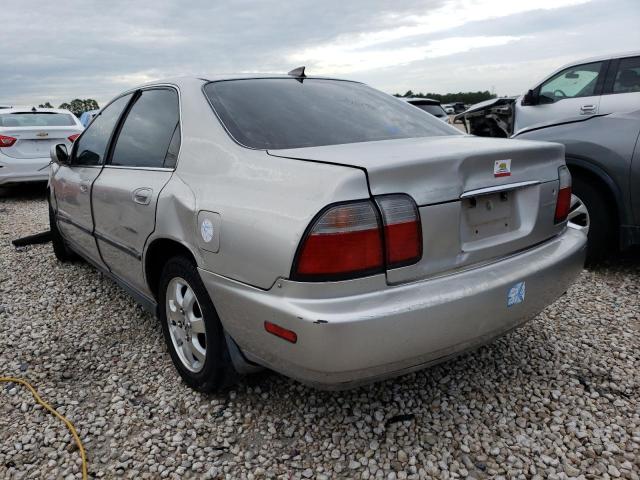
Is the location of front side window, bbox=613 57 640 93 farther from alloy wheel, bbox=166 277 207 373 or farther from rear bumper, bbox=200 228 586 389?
alloy wheel, bbox=166 277 207 373

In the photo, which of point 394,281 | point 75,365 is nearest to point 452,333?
point 394,281

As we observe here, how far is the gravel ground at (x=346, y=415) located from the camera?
6.56 ft

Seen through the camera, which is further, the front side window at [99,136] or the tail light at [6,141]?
the tail light at [6,141]

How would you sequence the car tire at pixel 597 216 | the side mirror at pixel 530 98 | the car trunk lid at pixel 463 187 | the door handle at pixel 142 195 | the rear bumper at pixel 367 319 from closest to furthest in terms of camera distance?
1. the rear bumper at pixel 367 319
2. the car trunk lid at pixel 463 187
3. the door handle at pixel 142 195
4. the car tire at pixel 597 216
5. the side mirror at pixel 530 98

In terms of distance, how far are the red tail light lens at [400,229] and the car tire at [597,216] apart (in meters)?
2.58

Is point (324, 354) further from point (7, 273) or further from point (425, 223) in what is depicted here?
point (7, 273)

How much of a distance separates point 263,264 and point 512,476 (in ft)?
3.98

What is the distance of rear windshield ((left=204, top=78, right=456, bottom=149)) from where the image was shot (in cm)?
225

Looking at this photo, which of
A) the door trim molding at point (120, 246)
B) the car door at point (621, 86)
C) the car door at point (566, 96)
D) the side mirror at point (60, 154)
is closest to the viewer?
the door trim molding at point (120, 246)

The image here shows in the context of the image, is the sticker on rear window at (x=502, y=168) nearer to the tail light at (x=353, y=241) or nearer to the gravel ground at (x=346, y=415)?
the tail light at (x=353, y=241)

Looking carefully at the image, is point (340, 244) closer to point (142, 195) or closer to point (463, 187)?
point (463, 187)

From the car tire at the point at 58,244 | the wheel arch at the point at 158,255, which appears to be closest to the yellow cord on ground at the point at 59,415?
the wheel arch at the point at 158,255

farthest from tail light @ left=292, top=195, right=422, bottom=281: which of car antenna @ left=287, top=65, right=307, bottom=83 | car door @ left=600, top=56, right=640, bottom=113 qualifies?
car door @ left=600, top=56, right=640, bottom=113

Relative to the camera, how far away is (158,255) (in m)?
2.62
